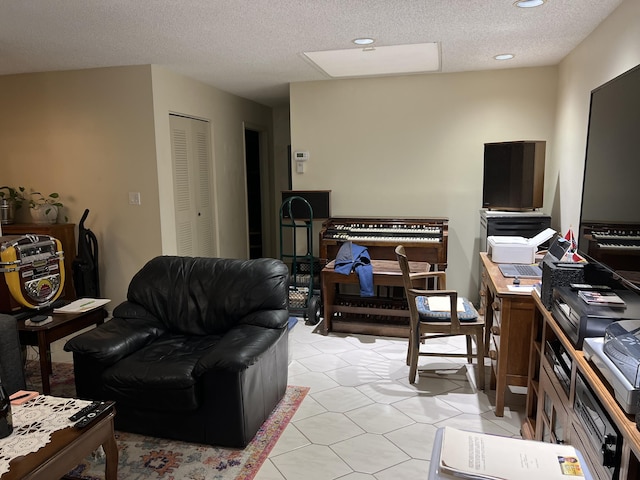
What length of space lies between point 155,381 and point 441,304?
72.4 inches

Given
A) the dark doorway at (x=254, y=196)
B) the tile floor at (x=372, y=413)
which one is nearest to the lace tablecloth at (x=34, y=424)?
the tile floor at (x=372, y=413)

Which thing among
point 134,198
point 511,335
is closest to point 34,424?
point 511,335

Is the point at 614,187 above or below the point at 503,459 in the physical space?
above

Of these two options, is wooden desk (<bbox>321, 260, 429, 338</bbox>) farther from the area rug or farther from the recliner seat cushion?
the recliner seat cushion

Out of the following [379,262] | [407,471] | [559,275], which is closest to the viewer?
[559,275]

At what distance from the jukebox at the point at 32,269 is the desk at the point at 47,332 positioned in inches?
7.2

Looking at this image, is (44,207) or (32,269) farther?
(44,207)

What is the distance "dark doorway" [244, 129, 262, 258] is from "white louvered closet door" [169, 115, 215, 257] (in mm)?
1302

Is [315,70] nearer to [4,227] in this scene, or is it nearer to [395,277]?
[395,277]

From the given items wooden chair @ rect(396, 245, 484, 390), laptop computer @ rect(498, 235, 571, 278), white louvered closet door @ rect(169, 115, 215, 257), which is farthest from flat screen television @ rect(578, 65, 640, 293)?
white louvered closet door @ rect(169, 115, 215, 257)

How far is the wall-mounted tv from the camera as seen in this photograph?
3861mm

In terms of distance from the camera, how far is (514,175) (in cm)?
395

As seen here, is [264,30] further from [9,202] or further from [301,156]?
[9,202]

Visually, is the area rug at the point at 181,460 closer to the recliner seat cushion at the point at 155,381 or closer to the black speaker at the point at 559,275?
the recliner seat cushion at the point at 155,381
